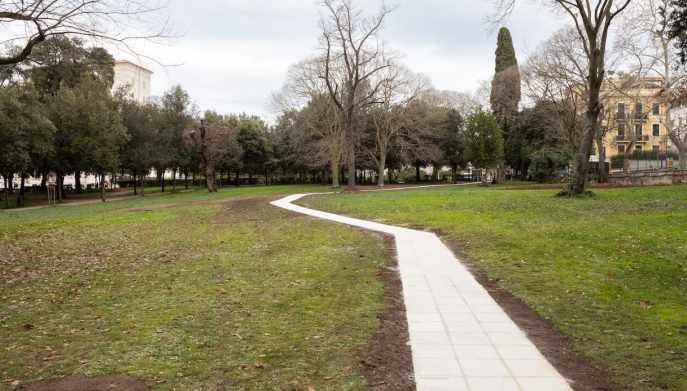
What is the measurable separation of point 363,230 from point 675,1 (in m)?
9.85

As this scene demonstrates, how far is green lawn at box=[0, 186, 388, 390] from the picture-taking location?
480cm

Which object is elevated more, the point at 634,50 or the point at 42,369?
the point at 634,50

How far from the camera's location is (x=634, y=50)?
34031mm

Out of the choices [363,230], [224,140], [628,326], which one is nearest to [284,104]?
[224,140]

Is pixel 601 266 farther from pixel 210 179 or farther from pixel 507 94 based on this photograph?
pixel 507 94

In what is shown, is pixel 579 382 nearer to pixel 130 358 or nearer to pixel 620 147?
pixel 130 358

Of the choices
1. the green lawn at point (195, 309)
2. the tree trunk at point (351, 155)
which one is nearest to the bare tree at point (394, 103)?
the tree trunk at point (351, 155)

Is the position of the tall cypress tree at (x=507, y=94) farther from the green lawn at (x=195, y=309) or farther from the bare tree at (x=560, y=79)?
the green lawn at (x=195, y=309)

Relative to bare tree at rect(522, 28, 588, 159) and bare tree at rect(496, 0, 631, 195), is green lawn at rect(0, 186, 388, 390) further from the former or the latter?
bare tree at rect(522, 28, 588, 159)

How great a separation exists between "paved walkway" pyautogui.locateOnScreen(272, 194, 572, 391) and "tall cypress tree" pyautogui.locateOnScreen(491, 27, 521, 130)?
42894 millimetres

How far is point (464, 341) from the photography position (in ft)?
18.2

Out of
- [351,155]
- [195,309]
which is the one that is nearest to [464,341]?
[195,309]

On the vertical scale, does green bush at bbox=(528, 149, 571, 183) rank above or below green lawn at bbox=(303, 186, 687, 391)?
above

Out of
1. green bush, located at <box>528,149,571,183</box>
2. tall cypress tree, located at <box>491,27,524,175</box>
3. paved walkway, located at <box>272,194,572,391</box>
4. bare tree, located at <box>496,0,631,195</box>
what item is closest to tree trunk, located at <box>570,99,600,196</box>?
bare tree, located at <box>496,0,631,195</box>
